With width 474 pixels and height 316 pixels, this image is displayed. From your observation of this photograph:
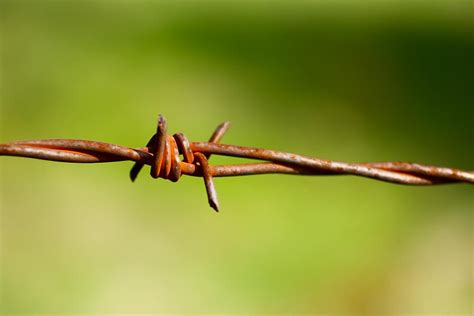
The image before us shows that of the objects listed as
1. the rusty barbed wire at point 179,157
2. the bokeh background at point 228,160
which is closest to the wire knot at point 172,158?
the rusty barbed wire at point 179,157

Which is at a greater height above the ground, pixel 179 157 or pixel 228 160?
pixel 228 160

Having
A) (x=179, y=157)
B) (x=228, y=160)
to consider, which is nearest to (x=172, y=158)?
(x=179, y=157)

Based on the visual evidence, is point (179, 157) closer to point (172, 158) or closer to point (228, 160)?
point (172, 158)

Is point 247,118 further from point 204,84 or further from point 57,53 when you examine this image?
point 57,53

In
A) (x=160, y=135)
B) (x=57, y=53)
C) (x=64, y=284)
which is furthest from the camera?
(x=57, y=53)

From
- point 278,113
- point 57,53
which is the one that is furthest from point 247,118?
point 57,53

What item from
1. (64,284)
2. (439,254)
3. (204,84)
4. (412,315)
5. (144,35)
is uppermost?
(144,35)

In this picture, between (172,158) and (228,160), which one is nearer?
(172,158)
